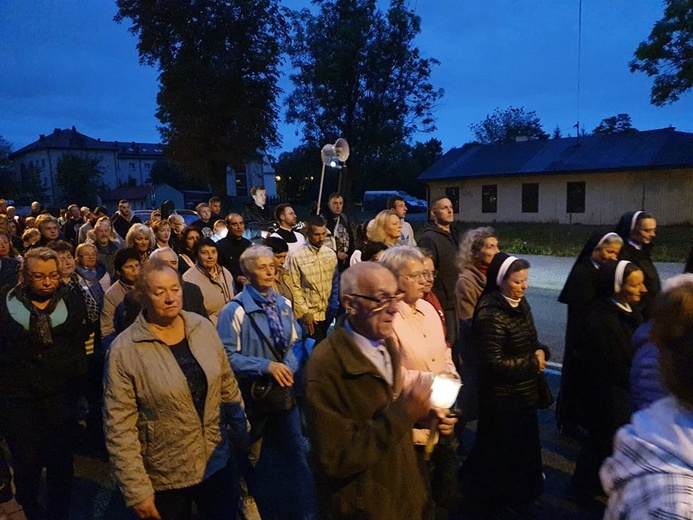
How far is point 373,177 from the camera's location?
187ft

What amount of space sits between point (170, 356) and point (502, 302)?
6.78 ft

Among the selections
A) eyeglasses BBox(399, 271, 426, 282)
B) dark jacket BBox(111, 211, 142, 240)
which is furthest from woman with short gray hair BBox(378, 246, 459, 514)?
dark jacket BBox(111, 211, 142, 240)

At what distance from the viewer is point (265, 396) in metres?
3.40

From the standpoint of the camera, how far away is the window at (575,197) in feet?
94.4

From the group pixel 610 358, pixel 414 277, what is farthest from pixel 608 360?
pixel 414 277

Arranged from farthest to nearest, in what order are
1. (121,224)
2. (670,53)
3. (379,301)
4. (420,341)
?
1. (670,53)
2. (121,224)
3. (420,341)
4. (379,301)

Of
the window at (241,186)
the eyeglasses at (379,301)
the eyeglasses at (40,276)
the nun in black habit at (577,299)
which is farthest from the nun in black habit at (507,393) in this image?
the window at (241,186)

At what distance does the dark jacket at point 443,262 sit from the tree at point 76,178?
2288 inches

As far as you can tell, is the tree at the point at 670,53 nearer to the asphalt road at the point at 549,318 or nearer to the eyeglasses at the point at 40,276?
the asphalt road at the point at 549,318

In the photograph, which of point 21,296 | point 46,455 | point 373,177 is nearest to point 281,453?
point 46,455

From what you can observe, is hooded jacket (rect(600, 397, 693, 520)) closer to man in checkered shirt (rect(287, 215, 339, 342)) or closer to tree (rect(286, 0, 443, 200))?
man in checkered shirt (rect(287, 215, 339, 342))

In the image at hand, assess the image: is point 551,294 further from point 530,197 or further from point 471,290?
point 530,197

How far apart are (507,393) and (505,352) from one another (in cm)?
28

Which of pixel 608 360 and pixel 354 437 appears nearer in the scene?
pixel 354 437
